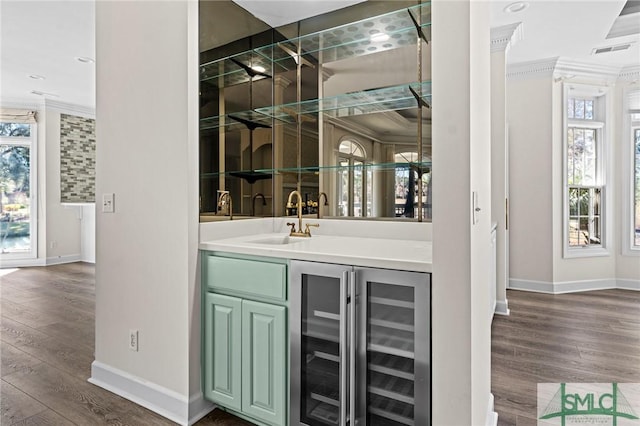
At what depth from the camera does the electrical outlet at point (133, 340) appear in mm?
2201

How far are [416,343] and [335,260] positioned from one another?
46 cm

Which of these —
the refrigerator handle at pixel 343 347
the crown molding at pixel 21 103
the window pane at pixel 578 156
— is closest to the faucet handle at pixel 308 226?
the refrigerator handle at pixel 343 347

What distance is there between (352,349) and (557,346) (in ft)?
7.41

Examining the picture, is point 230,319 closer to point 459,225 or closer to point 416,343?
point 416,343

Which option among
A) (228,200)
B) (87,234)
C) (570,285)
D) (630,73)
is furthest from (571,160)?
(87,234)

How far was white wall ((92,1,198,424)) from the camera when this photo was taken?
2.00 m

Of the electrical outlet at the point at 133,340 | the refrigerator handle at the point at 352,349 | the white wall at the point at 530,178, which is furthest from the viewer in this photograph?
the white wall at the point at 530,178

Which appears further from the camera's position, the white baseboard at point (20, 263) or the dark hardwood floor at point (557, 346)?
the white baseboard at point (20, 263)

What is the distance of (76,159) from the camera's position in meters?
6.86

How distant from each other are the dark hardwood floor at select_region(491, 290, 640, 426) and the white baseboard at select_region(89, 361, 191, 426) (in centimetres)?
166

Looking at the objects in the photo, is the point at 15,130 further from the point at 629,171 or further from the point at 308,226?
the point at 629,171

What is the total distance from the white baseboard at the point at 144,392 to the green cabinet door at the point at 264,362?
0.36 metres

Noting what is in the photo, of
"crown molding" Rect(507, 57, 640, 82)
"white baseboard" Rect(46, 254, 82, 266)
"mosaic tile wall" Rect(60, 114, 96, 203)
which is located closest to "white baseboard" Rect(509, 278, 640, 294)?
"crown molding" Rect(507, 57, 640, 82)

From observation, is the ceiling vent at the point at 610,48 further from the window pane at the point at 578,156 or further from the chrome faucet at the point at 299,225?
the chrome faucet at the point at 299,225
